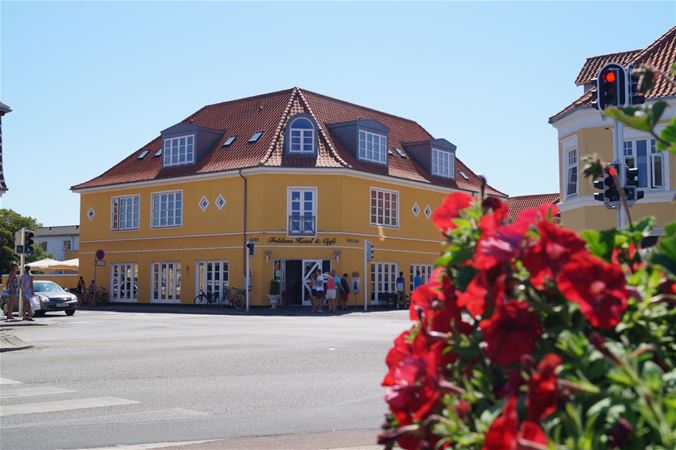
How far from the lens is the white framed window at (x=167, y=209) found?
43.2 metres

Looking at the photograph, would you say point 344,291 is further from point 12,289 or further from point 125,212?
point 125,212

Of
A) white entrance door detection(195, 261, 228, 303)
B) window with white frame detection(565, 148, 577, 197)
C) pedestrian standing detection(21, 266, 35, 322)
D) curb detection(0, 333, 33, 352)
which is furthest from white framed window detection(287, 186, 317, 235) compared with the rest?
curb detection(0, 333, 33, 352)

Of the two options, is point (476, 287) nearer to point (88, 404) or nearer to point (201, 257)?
point (88, 404)

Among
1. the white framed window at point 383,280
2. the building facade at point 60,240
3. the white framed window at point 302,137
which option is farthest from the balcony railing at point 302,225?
the building facade at point 60,240

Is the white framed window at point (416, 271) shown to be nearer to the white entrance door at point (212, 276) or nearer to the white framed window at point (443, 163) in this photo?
the white framed window at point (443, 163)

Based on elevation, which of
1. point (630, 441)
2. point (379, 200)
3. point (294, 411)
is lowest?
point (294, 411)

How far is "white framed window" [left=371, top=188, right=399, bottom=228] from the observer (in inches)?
1649

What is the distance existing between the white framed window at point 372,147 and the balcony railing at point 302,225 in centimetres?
486

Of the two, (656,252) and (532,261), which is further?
(656,252)

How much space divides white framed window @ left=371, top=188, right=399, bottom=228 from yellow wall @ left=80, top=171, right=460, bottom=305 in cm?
34

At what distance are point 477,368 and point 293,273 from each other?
123ft

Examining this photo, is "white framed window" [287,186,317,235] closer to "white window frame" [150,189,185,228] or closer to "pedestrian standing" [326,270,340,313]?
"pedestrian standing" [326,270,340,313]

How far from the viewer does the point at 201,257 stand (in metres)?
41.6

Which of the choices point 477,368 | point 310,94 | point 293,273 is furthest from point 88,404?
point 310,94
